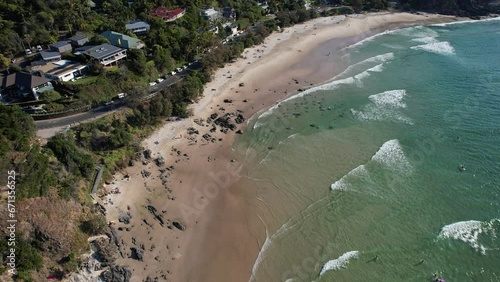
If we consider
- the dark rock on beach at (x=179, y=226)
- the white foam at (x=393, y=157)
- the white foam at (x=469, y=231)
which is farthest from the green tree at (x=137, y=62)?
the white foam at (x=469, y=231)

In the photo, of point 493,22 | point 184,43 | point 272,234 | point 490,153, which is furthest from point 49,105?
point 493,22

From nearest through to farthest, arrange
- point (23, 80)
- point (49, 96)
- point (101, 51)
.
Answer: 1. point (49, 96)
2. point (23, 80)
3. point (101, 51)

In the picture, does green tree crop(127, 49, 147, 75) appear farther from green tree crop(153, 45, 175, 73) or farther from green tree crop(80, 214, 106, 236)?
green tree crop(80, 214, 106, 236)

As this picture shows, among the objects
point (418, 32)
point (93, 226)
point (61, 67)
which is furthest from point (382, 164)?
point (418, 32)

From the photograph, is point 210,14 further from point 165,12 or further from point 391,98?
point 391,98

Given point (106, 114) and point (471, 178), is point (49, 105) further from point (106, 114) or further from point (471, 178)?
point (471, 178)

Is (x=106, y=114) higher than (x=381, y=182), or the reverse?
(x=106, y=114)
